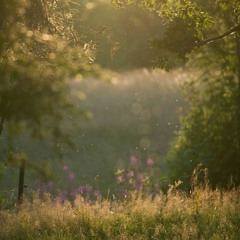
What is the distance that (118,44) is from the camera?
392 inches

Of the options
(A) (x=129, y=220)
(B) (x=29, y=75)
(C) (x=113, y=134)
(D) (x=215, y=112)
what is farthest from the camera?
(C) (x=113, y=134)

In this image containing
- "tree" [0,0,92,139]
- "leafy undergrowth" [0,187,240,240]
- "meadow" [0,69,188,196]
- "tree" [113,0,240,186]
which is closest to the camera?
"tree" [0,0,92,139]

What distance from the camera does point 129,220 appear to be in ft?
32.1

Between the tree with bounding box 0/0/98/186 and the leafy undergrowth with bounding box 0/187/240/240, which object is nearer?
the tree with bounding box 0/0/98/186

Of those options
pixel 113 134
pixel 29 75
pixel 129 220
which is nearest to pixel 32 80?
pixel 29 75

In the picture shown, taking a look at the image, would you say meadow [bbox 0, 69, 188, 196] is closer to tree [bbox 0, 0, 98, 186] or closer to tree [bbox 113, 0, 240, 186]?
tree [bbox 113, 0, 240, 186]

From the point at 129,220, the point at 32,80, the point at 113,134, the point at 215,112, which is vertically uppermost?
the point at 113,134

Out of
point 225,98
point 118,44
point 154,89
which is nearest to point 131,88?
point 154,89

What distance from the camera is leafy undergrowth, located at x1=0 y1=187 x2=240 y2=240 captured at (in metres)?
8.87

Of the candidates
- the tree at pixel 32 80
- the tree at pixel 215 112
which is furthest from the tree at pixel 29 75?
the tree at pixel 215 112

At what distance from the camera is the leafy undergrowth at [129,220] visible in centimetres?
887

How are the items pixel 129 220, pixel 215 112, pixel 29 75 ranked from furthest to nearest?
pixel 215 112, pixel 129 220, pixel 29 75

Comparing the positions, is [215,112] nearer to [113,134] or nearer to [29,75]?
[113,134]

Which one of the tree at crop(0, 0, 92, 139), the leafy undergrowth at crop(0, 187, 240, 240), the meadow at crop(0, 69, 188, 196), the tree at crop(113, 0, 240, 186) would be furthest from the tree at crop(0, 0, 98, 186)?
the meadow at crop(0, 69, 188, 196)
